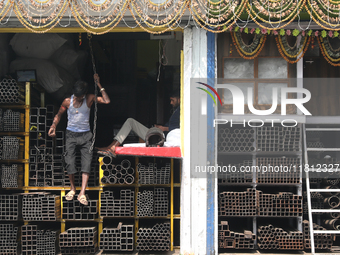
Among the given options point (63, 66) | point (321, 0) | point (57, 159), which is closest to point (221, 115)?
point (321, 0)

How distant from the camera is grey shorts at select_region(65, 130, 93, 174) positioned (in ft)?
22.5

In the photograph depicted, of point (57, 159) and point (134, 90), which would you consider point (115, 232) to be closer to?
point (57, 159)

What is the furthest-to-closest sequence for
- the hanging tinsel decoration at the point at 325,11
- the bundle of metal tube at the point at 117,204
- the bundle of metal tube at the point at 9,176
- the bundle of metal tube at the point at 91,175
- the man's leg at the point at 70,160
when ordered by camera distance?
the bundle of metal tube at the point at 91,175 → the bundle of metal tube at the point at 9,176 → the man's leg at the point at 70,160 → the bundle of metal tube at the point at 117,204 → the hanging tinsel decoration at the point at 325,11

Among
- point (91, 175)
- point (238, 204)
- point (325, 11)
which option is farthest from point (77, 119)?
point (325, 11)

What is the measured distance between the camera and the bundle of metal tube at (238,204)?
6.59 meters

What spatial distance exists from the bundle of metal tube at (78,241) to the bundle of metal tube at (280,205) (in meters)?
3.32

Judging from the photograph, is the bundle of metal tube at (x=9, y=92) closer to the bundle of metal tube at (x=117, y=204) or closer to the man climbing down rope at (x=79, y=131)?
the man climbing down rope at (x=79, y=131)

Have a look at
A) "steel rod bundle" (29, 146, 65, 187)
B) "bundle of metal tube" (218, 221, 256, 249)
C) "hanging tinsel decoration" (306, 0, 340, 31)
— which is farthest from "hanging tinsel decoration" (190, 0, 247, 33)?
"steel rod bundle" (29, 146, 65, 187)

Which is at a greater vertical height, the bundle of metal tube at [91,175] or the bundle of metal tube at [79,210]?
the bundle of metal tube at [91,175]

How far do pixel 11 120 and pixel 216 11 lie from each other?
4651mm

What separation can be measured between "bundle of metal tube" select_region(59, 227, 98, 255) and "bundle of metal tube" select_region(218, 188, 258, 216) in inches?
101

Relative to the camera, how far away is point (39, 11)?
6145 millimetres

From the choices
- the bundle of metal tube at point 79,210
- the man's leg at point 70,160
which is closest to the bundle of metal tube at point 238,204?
the bundle of metal tube at point 79,210

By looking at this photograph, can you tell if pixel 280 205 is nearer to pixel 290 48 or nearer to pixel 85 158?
pixel 290 48
